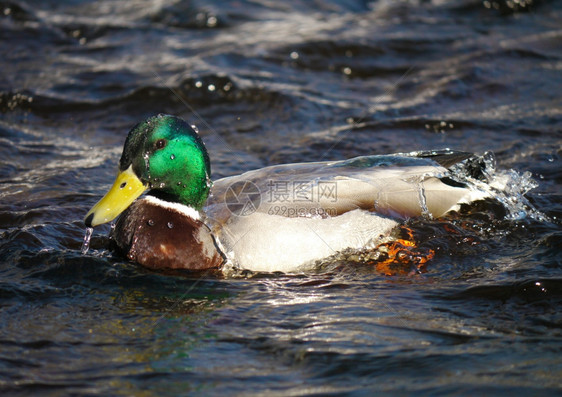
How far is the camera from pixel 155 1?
35.8 feet

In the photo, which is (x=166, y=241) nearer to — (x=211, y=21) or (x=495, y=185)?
(x=495, y=185)

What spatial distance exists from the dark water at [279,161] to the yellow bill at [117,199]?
34cm

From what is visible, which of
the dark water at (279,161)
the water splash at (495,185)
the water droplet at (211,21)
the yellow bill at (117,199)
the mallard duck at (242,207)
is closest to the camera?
the dark water at (279,161)

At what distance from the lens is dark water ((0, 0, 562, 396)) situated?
353 centimetres

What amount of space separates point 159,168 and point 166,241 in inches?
17.5

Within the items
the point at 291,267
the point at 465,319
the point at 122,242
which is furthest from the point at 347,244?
the point at 122,242

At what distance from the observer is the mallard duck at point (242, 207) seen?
4535mm

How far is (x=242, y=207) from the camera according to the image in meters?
4.66

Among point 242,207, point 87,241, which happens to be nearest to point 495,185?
point 242,207

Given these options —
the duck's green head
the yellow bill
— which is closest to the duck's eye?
the duck's green head

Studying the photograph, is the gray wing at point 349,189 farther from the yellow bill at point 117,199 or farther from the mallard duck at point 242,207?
the yellow bill at point 117,199

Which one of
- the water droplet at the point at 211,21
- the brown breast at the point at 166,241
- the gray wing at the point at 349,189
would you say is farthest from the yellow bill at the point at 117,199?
the water droplet at the point at 211,21

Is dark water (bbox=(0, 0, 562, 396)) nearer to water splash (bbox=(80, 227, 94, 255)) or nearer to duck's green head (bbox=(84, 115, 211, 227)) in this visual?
water splash (bbox=(80, 227, 94, 255))

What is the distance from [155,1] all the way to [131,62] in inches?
90.5
